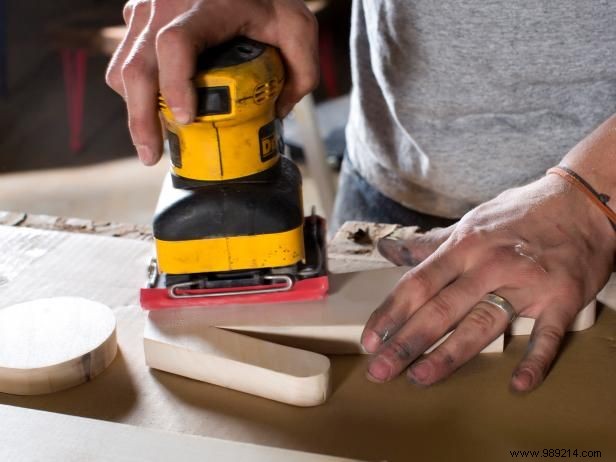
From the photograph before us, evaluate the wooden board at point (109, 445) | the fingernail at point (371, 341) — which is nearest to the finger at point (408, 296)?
the fingernail at point (371, 341)

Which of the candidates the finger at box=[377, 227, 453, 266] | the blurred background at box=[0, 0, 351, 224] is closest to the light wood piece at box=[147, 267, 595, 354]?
the finger at box=[377, 227, 453, 266]

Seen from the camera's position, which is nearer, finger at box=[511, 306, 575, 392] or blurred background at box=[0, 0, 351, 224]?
finger at box=[511, 306, 575, 392]

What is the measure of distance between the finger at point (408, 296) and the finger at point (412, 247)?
4.3 inches

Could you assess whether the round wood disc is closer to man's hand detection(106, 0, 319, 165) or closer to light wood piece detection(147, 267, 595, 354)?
light wood piece detection(147, 267, 595, 354)

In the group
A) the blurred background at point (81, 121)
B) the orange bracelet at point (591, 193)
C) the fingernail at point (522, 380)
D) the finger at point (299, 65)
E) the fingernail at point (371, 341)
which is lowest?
the blurred background at point (81, 121)

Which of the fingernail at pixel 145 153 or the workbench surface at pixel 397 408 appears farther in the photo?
the fingernail at pixel 145 153

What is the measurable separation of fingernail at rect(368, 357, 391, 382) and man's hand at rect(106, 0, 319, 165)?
34 cm

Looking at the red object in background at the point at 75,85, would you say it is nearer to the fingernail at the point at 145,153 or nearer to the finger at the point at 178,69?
the fingernail at the point at 145,153

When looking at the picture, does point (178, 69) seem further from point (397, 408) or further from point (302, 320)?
point (397, 408)

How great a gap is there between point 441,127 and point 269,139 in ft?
1.40

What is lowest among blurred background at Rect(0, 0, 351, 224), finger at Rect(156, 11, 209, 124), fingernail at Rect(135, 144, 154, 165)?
blurred background at Rect(0, 0, 351, 224)

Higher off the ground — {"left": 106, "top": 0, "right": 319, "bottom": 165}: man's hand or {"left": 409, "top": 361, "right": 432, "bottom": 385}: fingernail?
{"left": 106, "top": 0, "right": 319, "bottom": 165}: man's hand

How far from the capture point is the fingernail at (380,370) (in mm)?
903

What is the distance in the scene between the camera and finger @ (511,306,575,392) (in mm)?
888
